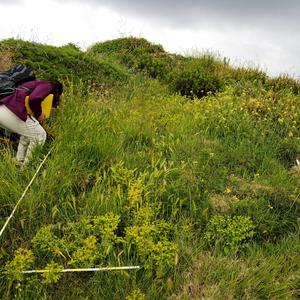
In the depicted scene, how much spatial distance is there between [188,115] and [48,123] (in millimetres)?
2278

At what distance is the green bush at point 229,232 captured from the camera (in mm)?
4059

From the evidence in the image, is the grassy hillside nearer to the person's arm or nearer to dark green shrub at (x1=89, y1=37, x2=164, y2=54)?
the person's arm

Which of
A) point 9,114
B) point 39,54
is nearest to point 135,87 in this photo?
point 39,54

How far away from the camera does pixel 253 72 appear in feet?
37.8

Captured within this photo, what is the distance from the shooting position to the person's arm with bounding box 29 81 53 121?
4.98 metres

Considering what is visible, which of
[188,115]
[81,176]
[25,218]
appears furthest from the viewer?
[188,115]

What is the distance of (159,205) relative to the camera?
4188mm

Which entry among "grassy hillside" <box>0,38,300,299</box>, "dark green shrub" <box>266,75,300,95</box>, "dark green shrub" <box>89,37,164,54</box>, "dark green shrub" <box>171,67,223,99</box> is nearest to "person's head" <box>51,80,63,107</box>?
"grassy hillside" <box>0,38,300,299</box>

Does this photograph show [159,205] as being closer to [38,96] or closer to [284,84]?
[38,96]

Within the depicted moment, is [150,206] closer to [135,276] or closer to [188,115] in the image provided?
[135,276]

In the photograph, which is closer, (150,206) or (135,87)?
(150,206)

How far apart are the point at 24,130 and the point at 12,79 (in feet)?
2.16

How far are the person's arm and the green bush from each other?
230 cm

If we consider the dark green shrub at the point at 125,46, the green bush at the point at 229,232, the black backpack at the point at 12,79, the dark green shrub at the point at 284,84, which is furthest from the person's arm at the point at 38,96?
the dark green shrub at the point at 125,46
